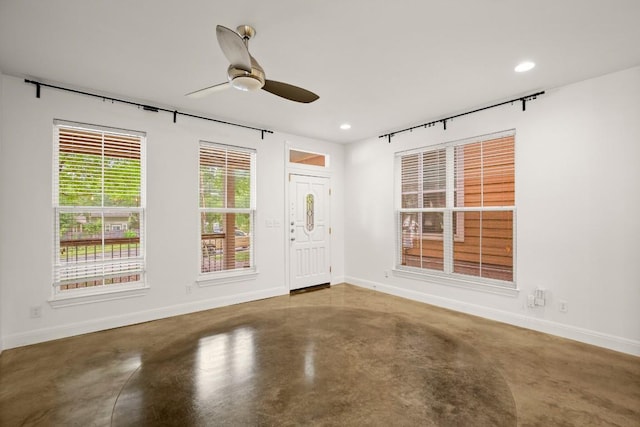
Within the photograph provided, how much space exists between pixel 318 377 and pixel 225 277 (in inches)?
101

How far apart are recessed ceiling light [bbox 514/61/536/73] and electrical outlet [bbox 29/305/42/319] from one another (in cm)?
535

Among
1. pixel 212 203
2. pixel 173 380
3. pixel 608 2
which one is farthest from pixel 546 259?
pixel 212 203

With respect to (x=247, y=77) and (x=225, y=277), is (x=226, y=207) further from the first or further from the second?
(x=247, y=77)

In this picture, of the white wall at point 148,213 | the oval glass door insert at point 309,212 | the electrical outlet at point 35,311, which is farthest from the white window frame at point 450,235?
the electrical outlet at point 35,311

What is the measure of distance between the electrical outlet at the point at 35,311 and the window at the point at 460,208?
4.65 meters

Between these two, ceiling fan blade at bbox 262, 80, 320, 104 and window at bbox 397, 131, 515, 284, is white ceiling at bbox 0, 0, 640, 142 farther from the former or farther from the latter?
window at bbox 397, 131, 515, 284

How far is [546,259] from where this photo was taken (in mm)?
3564

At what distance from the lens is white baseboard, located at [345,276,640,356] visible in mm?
3055

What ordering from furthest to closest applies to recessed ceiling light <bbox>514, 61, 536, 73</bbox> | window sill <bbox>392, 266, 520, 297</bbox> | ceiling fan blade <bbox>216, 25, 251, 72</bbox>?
window sill <bbox>392, 266, 520, 297</bbox> < recessed ceiling light <bbox>514, 61, 536, 73</bbox> < ceiling fan blade <bbox>216, 25, 251, 72</bbox>

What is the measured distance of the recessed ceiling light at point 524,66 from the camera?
2.92 metres

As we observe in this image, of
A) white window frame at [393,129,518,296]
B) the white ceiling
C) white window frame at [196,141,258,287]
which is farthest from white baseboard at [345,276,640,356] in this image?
the white ceiling

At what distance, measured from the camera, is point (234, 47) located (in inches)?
77.9

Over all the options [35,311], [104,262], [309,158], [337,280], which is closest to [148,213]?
[104,262]

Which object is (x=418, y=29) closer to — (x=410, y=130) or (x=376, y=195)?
(x=410, y=130)
